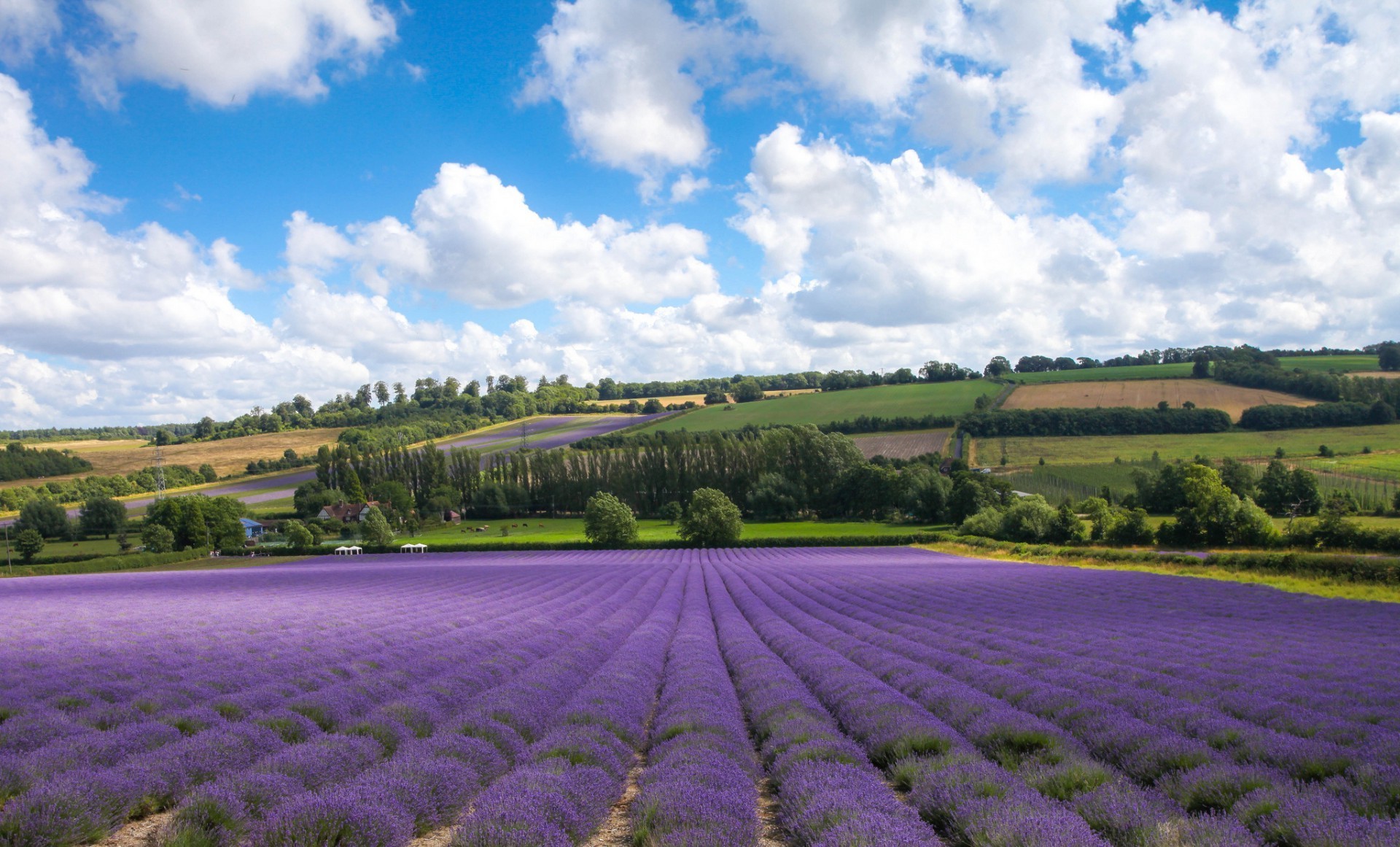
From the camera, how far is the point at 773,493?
8156 cm

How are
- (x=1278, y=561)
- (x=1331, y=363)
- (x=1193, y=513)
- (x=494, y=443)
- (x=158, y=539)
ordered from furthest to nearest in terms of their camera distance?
(x=494, y=443) < (x=1331, y=363) < (x=158, y=539) < (x=1193, y=513) < (x=1278, y=561)

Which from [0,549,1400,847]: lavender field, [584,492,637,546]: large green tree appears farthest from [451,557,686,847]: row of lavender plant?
[584,492,637,546]: large green tree

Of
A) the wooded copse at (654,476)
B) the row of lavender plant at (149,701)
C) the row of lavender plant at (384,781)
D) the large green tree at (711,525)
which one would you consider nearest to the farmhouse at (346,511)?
the wooded copse at (654,476)

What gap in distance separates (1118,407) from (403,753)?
105761 millimetres

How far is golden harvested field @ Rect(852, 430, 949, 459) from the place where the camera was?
91.4m

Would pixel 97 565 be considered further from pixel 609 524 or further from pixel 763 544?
pixel 763 544

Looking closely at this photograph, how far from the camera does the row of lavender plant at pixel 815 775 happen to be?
4641 mm

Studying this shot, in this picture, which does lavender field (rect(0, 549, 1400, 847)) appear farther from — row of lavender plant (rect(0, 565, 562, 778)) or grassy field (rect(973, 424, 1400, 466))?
grassy field (rect(973, 424, 1400, 466))

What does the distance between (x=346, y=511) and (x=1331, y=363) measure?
153 meters

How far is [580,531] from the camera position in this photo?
7638 cm

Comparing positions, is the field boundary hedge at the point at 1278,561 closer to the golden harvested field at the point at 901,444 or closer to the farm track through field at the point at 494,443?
the golden harvested field at the point at 901,444

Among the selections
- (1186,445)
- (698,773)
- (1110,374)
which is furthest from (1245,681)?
(1110,374)

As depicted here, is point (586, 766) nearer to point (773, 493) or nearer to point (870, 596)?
point (870, 596)

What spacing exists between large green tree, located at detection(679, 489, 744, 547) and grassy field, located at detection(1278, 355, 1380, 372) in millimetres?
92227
